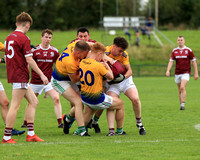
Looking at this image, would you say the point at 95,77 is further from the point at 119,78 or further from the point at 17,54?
the point at 17,54

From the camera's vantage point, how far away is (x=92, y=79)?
25.8ft

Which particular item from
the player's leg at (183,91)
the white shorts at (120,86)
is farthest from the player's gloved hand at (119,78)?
the player's leg at (183,91)

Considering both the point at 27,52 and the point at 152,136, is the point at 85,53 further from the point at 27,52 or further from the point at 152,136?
the point at 152,136

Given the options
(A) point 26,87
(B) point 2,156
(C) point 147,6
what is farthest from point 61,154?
(C) point 147,6

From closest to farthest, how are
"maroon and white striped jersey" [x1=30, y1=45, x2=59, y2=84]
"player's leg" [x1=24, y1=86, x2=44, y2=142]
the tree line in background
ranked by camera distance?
"player's leg" [x1=24, y1=86, x2=44, y2=142] < "maroon and white striped jersey" [x1=30, y1=45, x2=59, y2=84] < the tree line in background

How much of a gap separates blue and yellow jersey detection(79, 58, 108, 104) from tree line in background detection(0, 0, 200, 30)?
142ft

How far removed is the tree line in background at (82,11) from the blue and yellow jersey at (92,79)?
43.3 meters

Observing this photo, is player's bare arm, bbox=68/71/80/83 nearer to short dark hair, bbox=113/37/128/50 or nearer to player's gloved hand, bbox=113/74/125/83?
player's gloved hand, bbox=113/74/125/83

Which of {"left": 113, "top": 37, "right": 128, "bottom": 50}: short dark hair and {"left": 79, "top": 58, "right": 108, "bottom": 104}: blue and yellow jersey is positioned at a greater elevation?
{"left": 113, "top": 37, "right": 128, "bottom": 50}: short dark hair

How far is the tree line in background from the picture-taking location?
55.9 metres

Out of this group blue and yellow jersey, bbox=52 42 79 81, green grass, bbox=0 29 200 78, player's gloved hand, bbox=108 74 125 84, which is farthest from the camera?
green grass, bbox=0 29 200 78

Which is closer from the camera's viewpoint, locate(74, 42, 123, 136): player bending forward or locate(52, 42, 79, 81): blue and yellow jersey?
locate(74, 42, 123, 136): player bending forward

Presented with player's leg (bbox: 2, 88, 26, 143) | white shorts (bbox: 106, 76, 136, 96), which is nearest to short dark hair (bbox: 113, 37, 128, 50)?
white shorts (bbox: 106, 76, 136, 96)

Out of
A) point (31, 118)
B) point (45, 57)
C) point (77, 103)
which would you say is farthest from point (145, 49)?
point (31, 118)
